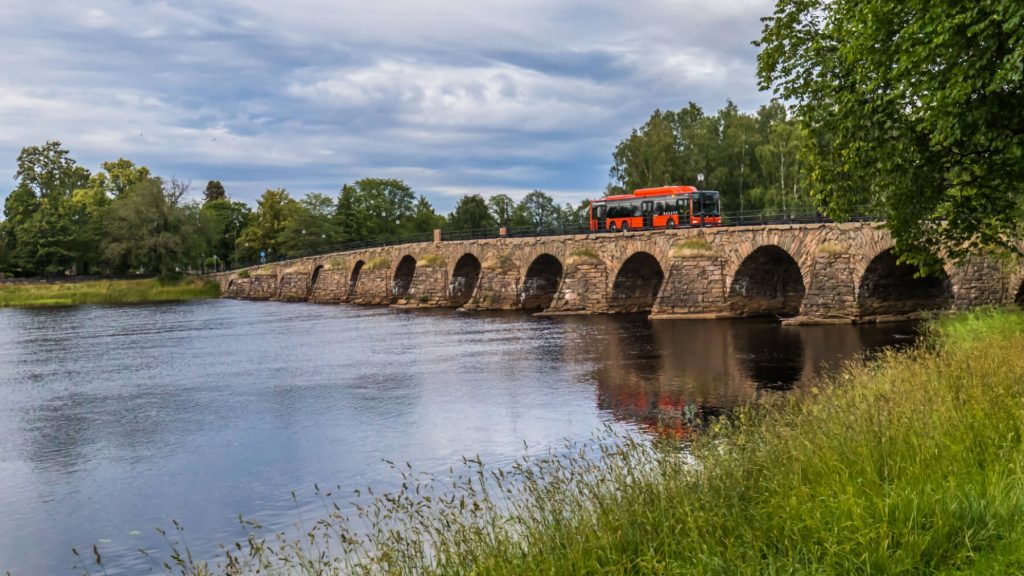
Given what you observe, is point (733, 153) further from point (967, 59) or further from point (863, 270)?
point (967, 59)

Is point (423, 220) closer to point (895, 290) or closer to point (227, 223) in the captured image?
point (227, 223)

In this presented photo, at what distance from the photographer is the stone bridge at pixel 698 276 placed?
32781mm

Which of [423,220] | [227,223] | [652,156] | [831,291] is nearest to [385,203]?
[423,220]

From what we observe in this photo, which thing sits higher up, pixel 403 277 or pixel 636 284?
pixel 403 277

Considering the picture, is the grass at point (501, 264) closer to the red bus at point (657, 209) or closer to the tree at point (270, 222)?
the red bus at point (657, 209)

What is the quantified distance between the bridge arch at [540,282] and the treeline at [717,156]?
1824 centimetres

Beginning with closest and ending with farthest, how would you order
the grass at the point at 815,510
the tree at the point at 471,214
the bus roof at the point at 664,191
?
the grass at the point at 815,510, the bus roof at the point at 664,191, the tree at the point at 471,214

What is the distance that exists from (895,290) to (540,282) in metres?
25.0

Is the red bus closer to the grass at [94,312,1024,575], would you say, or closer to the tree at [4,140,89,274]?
the grass at [94,312,1024,575]

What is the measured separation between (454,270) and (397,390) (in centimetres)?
3721

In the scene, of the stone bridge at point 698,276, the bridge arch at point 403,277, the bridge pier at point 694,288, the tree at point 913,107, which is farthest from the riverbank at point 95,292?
the tree at point 913,107

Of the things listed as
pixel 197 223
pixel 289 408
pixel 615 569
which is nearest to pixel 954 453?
pixel 615 569

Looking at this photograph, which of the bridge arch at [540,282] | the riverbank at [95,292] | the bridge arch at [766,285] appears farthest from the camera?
the riverbank at [95,292]

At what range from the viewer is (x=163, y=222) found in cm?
8744
